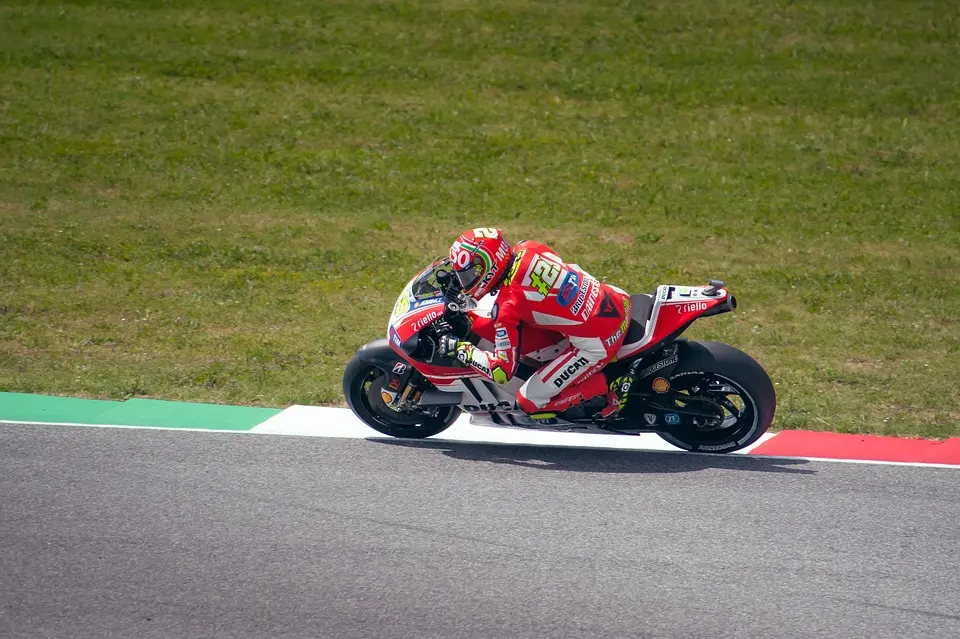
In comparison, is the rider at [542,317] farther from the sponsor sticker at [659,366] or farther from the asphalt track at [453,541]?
the asphalt track at [453,541]

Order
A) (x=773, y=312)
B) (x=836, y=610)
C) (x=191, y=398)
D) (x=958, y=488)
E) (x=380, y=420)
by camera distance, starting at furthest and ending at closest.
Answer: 1. (x=773, y=312)
2. (x=191, y=398)
3. (x=380, y=420)
4. (x=958, y=488)
5. (x=836, y=610)

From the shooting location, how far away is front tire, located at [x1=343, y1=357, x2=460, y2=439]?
8594mm

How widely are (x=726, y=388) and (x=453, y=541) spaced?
264 cm

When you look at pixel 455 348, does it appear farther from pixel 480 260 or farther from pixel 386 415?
pixel 386 415

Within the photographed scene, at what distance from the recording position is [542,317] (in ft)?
26.1

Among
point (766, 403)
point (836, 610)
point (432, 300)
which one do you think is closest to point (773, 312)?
point (766, 403)

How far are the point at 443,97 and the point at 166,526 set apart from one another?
1268cm

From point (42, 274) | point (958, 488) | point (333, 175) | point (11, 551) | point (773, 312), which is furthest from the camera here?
point (333, 175)

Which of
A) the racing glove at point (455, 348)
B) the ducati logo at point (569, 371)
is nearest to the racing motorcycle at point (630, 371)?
the racing glove at point (455, 348)

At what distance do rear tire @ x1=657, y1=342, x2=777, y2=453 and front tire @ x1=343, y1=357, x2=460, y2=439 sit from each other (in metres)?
1.93

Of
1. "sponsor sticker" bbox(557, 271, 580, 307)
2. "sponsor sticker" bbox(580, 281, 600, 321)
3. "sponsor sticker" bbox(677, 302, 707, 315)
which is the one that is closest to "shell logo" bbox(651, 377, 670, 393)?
"sponsor sticker" bbox(677, 302, 707, 315)

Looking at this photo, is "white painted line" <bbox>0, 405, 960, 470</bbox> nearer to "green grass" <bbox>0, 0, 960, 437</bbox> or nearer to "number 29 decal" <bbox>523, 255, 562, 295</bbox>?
"green grass" <bbox>0, 0, 960, 437</bbox>

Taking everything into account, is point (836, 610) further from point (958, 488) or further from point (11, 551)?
point (11, 551)

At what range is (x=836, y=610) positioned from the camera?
20.4 feet
